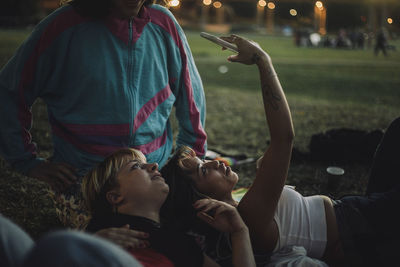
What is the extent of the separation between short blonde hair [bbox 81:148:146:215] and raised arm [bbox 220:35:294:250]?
66cm

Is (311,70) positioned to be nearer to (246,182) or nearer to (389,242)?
(246,182)

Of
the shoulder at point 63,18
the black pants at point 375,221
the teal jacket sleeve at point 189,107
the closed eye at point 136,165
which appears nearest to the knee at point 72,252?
the closed eye at point 136,165

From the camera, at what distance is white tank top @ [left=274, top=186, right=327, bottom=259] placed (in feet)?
6.90

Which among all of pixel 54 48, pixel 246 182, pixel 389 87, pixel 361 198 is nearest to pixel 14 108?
pixel 54 48

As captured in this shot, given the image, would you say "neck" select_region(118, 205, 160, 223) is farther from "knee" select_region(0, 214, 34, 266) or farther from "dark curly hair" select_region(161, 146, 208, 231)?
"knee" select_region(0, 214, 34, 266)

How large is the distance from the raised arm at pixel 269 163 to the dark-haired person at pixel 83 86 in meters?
0.76

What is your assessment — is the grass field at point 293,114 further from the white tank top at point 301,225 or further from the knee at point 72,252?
the knee at point 72,252

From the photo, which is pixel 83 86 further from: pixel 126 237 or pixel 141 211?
pixel 126 237

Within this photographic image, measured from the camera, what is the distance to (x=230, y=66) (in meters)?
15.4

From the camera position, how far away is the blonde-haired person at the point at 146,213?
5.97 feet

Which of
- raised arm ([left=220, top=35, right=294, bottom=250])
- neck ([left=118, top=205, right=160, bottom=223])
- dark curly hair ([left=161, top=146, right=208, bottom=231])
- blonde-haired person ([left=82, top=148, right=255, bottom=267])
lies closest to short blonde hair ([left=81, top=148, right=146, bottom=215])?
blonde-haired person ([left=82, top=148, right=255, bottom=267])

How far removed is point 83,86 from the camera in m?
2.38

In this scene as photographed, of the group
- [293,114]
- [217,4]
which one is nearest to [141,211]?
[293,114]

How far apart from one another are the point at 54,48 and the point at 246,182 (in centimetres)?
236
